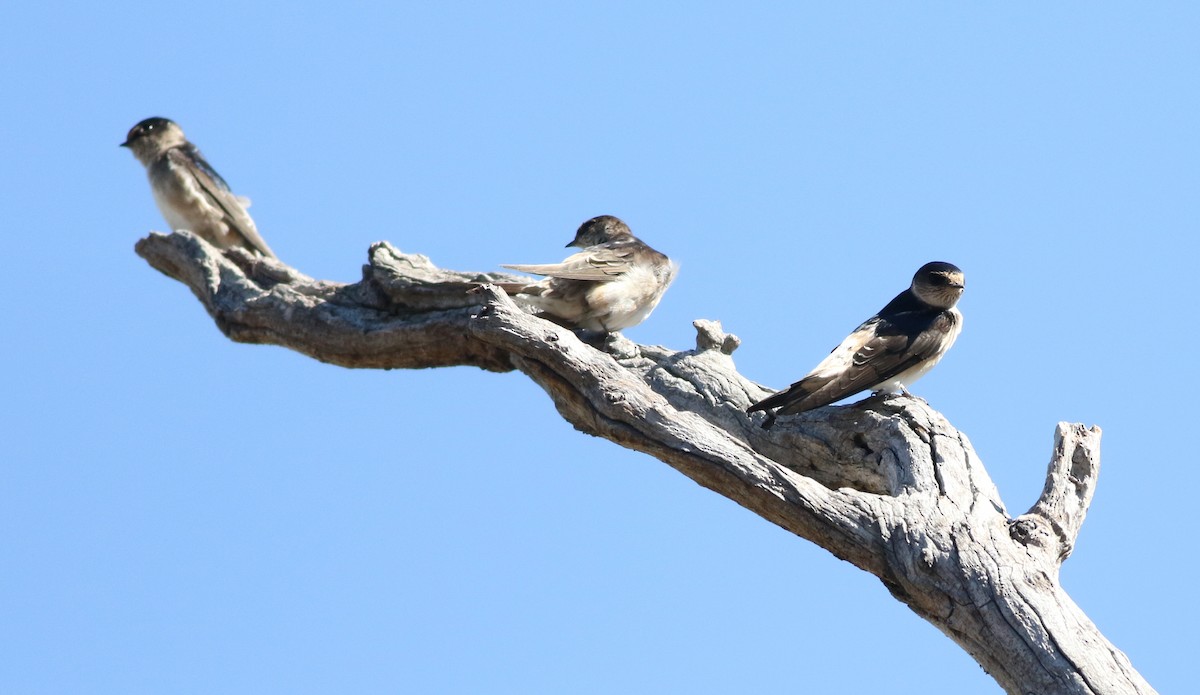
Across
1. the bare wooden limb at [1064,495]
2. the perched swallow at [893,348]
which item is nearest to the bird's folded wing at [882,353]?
the perched swallow at [893,348]

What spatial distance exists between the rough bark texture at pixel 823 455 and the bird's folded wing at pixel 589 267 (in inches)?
Result: 15.5

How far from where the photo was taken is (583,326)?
306 inches

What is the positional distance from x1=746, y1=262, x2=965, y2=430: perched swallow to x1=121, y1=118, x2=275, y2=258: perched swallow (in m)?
5.94

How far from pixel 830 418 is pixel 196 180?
296 inches

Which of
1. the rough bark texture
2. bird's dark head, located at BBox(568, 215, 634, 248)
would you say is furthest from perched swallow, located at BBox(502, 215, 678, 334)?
bird's dark head, located at BBox(568, 215, 634, 248)

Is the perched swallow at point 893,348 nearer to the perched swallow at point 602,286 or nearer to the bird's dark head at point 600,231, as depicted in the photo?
the perched swallow at point 602,286

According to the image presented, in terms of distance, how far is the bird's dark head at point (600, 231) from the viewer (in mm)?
8594

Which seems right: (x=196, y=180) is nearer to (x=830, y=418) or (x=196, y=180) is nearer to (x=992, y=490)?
(x=830, y=418)

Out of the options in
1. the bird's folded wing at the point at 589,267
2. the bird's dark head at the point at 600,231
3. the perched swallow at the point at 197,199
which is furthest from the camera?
the perched swallow at the point at 197,199

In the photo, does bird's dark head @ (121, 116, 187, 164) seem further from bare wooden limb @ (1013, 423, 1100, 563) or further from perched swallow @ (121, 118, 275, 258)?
bare wooden limb @ (1013, 423, 1100, 563)

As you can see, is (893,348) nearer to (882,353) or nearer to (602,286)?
(882,353)

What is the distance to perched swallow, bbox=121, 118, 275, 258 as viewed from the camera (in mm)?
11461

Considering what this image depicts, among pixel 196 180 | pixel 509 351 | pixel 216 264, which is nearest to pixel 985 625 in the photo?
pixel 509 351

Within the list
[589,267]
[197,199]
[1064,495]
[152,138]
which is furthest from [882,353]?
[152,138]
